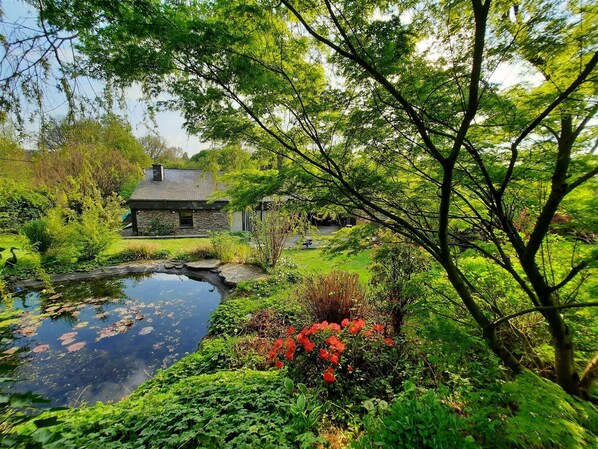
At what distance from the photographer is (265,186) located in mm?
2193

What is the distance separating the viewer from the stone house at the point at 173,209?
15469 millimetres

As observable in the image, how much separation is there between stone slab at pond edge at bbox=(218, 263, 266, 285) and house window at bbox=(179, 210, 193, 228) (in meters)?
8.91

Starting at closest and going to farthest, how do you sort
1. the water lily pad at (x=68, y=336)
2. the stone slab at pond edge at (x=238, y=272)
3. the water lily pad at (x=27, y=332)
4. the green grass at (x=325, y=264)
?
the water lily pad at (x=68, y=336)
the water lily pad at (x=27, y=332)
the green grass at (x=325, y=264)
the stone slab at pond edge at (x=238, y=272)

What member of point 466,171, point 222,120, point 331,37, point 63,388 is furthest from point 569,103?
point 63,388

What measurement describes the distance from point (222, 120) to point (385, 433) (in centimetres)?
233

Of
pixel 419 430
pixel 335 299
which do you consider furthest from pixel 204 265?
pixel 419 430

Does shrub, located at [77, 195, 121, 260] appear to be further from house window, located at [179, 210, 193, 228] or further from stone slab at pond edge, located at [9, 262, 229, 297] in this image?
house window, located at [179, 210, 193, 228]

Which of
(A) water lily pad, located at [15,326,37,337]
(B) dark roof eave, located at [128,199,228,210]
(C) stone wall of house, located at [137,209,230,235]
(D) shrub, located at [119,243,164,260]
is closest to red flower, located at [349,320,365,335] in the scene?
(A) water lily pad, located at [15,326,37,337]

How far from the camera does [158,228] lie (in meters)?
15.7

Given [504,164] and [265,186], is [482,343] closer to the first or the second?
[504,164]

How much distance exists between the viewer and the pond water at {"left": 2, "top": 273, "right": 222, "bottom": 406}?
363 cm

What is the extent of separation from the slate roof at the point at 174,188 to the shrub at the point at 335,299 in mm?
12447

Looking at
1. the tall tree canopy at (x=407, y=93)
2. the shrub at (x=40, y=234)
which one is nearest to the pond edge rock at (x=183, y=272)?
the shrub at (x=40, y=234)

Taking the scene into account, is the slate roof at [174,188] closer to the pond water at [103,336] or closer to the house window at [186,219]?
the house window at [186,219]
